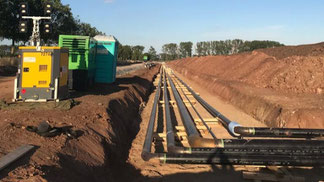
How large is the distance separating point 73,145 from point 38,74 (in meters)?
3.81

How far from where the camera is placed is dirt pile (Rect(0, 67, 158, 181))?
4602 mm

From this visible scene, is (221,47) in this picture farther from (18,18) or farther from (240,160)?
(240,160)

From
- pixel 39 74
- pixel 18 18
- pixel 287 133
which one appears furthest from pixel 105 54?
pixel 18 18

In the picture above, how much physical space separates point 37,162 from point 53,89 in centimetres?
464

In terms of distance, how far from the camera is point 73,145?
6.10 meters

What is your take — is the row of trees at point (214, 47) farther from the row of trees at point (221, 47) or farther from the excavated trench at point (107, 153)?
the excavated trench at point (107, 153)

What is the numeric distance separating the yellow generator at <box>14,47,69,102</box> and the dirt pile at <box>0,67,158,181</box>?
1090 millimetres

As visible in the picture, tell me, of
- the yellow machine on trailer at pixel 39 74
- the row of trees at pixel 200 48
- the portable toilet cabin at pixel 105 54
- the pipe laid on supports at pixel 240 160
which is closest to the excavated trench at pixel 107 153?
the pipe laid on supports at pixel 240 160

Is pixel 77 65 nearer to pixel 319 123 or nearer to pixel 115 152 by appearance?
pixel 115 152

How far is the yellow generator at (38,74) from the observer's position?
8703mm

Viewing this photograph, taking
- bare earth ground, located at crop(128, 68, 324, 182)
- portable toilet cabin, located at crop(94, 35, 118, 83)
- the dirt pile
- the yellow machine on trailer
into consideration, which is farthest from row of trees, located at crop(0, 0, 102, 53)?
bare earth ground, located at crop(128, 68, 324, 182)

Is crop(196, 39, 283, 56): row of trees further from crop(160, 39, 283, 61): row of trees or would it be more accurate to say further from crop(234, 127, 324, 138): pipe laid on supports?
crop(234, 127, 324, 138): pipe laid on supports

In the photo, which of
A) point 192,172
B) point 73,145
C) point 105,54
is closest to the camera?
point 73,145

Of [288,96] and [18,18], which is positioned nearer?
[288,96]
